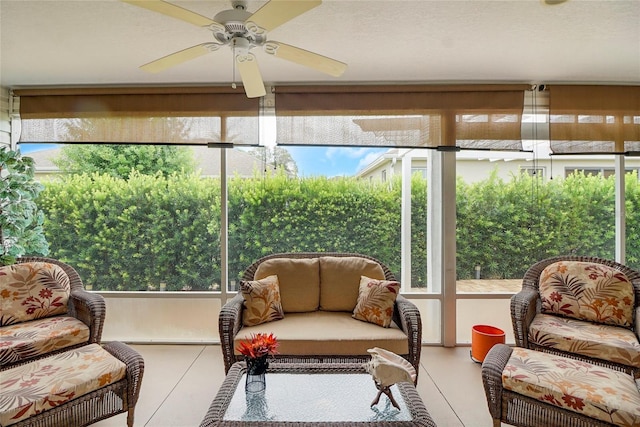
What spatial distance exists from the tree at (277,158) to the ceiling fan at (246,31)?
147 centimetres

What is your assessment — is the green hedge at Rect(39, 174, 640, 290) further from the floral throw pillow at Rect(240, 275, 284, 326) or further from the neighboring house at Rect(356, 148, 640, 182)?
the floral throw pillow at Rect(240, 275, 284, 326)

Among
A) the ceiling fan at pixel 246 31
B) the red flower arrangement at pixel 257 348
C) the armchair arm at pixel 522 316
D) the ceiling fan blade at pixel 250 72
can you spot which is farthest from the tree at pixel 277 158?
the armchair arm at pixel 522 316

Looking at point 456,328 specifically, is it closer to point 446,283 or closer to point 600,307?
point 446,283

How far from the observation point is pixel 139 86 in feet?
11.2

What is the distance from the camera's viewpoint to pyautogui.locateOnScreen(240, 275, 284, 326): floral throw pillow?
8.76 ft

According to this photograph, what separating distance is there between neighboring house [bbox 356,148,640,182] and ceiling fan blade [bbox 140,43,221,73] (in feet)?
6.88

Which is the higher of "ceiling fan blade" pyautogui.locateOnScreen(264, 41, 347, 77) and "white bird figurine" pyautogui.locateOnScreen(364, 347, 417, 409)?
"ceiling fan blade" pyautogui.locateOnScreen(264, 41, 347, 77)

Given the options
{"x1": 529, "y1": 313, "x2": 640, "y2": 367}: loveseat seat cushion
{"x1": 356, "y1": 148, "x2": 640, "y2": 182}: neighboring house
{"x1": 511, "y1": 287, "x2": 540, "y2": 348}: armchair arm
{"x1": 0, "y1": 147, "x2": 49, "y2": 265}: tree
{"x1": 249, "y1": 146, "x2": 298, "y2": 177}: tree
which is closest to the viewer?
{"x1": 529, "y1": 313, "x2": 640, "y2": 367}: loveseat seat cushion

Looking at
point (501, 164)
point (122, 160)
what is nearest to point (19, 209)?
point (122, 160)

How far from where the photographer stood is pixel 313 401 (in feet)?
5.79

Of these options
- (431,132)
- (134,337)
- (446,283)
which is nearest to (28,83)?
(134,337)

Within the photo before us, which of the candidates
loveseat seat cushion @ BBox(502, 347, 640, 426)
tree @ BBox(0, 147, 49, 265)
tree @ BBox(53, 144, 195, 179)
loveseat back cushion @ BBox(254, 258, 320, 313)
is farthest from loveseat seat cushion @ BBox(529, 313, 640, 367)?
tree @ BBox(0, 147, 49, 265)

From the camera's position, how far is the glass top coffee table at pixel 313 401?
1.61 m

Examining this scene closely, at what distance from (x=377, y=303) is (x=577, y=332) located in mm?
1408
